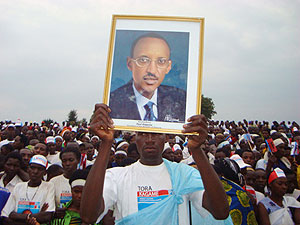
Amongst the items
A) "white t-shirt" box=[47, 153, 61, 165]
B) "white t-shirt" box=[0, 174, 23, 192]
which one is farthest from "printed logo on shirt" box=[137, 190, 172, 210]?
"white t-shirt" box=[47, 153, 61, 165]

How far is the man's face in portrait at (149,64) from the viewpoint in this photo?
226cm

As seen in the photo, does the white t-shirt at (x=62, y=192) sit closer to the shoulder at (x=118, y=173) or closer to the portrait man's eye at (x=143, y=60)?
the shoulder at (x=118, y=173)

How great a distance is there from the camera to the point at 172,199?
2264 millimetres

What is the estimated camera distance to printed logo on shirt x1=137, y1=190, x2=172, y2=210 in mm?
2238

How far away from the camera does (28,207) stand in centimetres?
399

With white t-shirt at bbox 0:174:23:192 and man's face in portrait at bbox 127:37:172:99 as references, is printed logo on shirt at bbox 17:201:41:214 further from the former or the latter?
man's face in portrait at bbox 127:37:172:99

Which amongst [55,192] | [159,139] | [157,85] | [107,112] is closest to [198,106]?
[157,85]

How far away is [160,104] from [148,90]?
161 millimetres

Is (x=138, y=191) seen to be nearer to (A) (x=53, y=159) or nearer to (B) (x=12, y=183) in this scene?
(B) (x=12, y=183)

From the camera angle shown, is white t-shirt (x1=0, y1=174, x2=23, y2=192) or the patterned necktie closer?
the patterned necktie

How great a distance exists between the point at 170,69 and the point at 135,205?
3.99 ft

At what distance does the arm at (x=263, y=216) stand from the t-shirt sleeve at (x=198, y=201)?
2022mm

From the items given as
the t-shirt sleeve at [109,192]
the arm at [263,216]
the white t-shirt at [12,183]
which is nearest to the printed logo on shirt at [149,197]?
the t-shirt sleeve at [109,192]

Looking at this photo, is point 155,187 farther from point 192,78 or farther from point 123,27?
point 123,27
